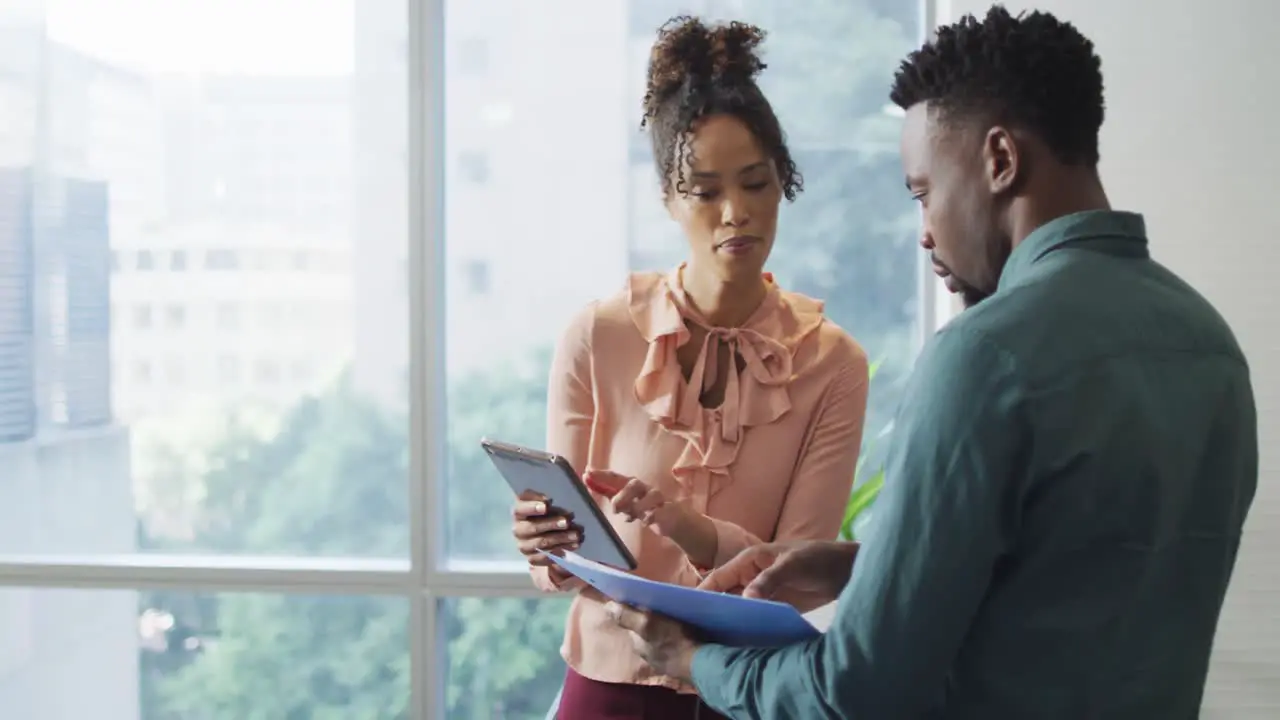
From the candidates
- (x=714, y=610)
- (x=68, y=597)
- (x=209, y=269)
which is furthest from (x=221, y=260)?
(x=714, y=610)

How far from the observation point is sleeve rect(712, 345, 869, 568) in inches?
57.2

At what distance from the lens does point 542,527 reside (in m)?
1.35

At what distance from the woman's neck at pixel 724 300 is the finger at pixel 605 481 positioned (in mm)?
295

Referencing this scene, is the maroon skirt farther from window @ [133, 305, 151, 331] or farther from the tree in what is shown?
window @ [133, 305, 151, 331]

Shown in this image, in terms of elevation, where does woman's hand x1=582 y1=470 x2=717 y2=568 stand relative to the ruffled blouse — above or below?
below

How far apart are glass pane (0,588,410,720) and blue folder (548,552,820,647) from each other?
6.18ft

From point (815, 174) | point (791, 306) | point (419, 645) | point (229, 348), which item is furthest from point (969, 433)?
point (229, 348)

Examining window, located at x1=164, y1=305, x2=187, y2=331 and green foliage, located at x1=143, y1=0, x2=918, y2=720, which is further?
window, located at x1=164, y1=305, x2=187, y2=331

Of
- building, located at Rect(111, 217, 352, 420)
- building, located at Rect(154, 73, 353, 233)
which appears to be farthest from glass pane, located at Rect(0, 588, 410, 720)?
building, located at Rect(154, 73, 353, 233)

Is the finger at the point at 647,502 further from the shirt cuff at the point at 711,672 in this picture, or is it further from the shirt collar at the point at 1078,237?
the shirt collar at the point at 1078,237

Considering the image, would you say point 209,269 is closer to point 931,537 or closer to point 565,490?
point 565,490

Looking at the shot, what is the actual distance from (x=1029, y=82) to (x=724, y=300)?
27.3 inches

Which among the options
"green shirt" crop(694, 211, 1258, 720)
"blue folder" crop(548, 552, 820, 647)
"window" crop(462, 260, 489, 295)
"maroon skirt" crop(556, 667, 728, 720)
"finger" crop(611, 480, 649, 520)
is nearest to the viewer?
"green shirt" crop(694, 211, 1258, 720)

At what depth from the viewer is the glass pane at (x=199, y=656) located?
2891 mm
